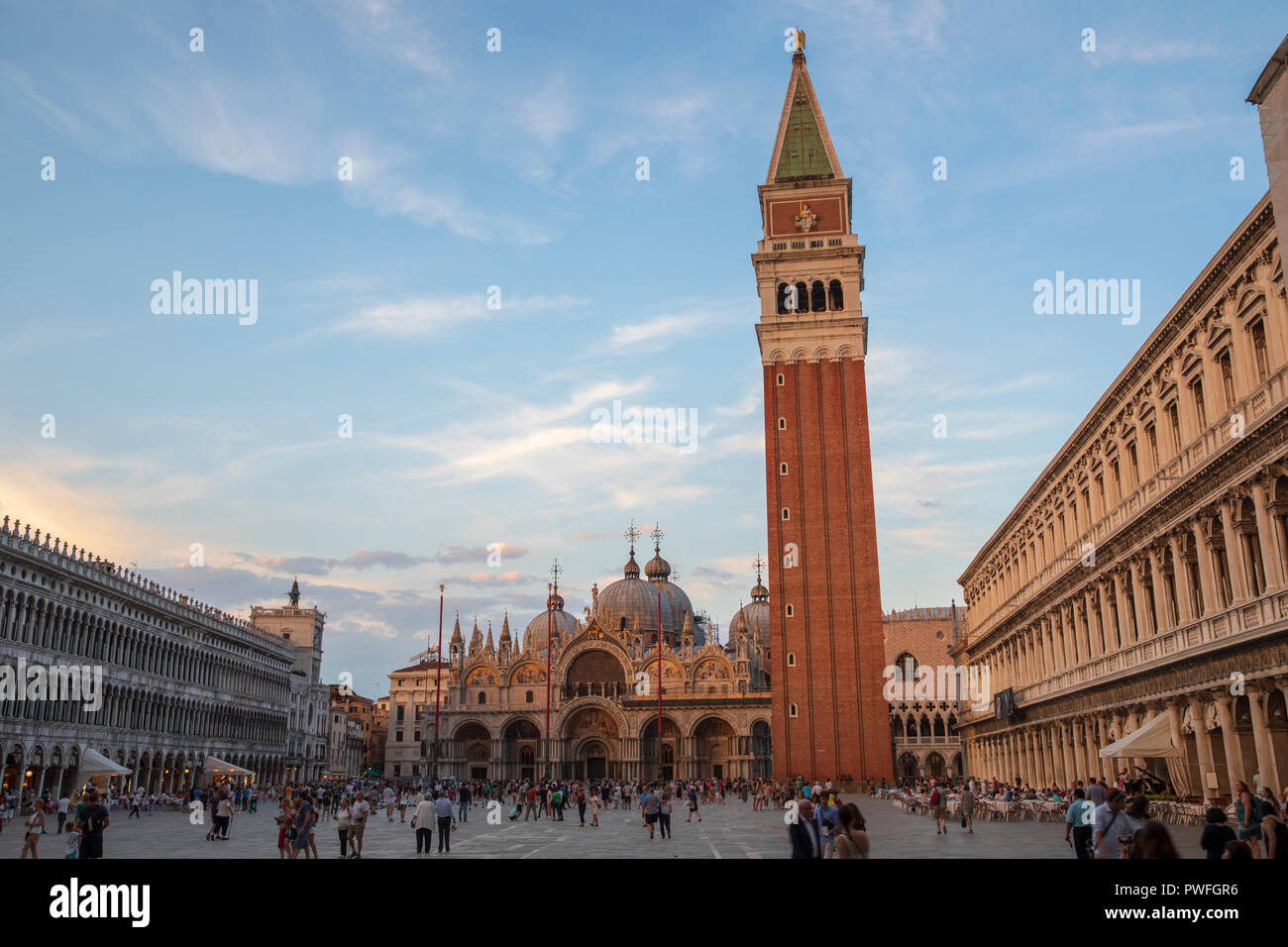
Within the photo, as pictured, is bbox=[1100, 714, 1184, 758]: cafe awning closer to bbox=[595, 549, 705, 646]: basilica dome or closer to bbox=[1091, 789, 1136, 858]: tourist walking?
bbox=[1091, 789, 1136, 858]: tourist walking

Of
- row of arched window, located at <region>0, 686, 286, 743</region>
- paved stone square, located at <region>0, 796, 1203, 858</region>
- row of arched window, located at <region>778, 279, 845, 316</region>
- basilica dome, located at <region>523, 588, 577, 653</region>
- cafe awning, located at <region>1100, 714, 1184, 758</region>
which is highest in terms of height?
row of arched window, located at <region>778, 279, 845, 316</region>

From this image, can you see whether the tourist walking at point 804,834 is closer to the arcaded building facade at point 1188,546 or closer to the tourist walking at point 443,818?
the tourist walking at point 443,818

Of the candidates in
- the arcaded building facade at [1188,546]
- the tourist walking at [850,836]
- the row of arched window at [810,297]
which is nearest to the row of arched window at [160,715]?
the tourist walking at [850,836]

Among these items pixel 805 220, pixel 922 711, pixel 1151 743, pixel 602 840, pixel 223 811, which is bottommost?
pixel 602 840

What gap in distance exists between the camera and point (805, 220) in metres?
66.8

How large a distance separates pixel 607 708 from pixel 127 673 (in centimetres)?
3947

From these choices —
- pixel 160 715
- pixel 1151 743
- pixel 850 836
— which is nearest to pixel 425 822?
pixel 850 836

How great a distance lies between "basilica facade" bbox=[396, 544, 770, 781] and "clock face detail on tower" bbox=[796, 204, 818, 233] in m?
28.2

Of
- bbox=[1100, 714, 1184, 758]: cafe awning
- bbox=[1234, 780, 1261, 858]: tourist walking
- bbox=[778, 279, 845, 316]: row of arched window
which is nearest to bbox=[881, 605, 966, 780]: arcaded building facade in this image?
bbox=[778, 279, 845, 316]: row of arched window

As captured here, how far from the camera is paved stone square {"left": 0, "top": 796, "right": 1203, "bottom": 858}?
22.0 m

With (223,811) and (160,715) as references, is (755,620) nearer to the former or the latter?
(160,715)

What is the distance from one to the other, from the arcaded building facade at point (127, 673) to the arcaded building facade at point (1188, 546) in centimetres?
3995

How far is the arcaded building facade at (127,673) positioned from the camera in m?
41.5

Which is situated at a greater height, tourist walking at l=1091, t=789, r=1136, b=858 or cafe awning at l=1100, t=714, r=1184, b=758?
cafe awning at l=1100, t=714, r=1184, b=758
